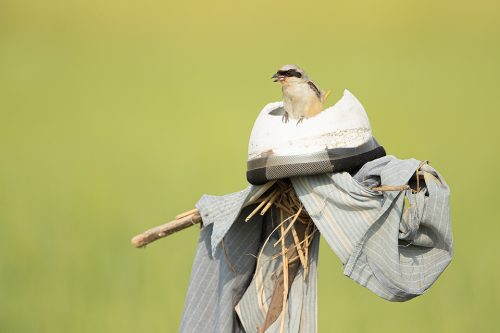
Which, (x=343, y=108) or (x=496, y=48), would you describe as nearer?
(x=343, y=108)

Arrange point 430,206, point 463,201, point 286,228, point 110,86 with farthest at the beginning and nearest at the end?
point 110,86 → point 463,201 → point 286,228 → point 430,206

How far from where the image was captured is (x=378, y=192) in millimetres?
2141

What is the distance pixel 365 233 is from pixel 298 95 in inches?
11.1

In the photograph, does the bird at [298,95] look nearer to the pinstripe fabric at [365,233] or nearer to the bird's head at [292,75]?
the bird's head at [292,75]

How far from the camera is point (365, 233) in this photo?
2.13 meters

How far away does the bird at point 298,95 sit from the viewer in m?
2.19

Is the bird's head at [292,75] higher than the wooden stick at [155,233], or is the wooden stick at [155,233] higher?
the bird's head at [292,75]

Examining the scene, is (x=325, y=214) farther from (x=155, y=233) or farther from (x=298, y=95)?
(x=155, y=233)

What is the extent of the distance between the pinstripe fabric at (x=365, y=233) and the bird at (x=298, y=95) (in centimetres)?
12

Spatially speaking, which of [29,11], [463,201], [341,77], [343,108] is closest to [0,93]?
[29,11]

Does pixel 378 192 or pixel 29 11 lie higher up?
pixel 29 11

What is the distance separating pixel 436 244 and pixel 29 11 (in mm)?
1917

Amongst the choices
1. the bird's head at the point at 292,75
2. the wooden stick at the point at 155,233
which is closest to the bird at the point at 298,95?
the bird's head at the point at 292,75

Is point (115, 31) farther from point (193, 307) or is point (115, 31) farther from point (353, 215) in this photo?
point (353, 215)
